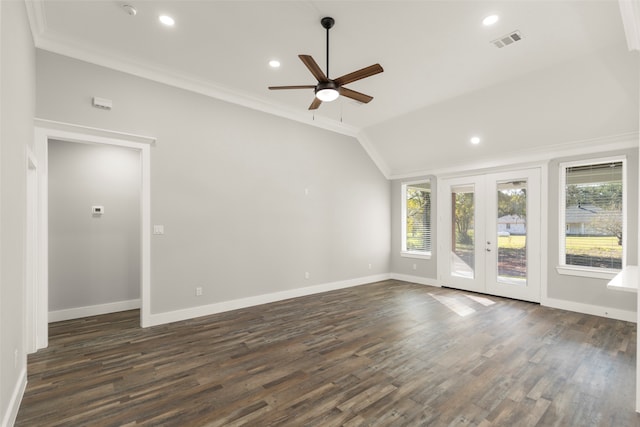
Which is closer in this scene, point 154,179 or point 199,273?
point 154,179

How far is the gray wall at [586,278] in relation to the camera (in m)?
4.25

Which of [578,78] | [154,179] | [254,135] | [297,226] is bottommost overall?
[297,226]

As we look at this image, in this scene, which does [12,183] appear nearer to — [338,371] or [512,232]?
[338,371]

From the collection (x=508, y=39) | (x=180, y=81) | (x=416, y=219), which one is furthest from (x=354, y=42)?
(x=416, y=219)

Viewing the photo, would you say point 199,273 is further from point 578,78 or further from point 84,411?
point 578,78

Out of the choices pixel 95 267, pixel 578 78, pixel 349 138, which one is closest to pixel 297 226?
pixel 349 138

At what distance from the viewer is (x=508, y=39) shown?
10.9 ft

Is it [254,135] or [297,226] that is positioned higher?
[254,135]

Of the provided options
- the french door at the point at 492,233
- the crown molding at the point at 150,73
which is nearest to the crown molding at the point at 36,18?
the crown molding at the point at 150,73

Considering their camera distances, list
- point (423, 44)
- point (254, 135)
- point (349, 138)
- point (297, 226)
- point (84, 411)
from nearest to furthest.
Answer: point (84, 411)
point (423, 44)
point (254, 135)
point (297, 226)
point (349, 138)

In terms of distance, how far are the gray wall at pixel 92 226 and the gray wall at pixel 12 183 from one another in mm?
2082

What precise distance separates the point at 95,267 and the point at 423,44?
18.4 ft

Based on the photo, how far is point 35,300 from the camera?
10.4ft

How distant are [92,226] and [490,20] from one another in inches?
235
